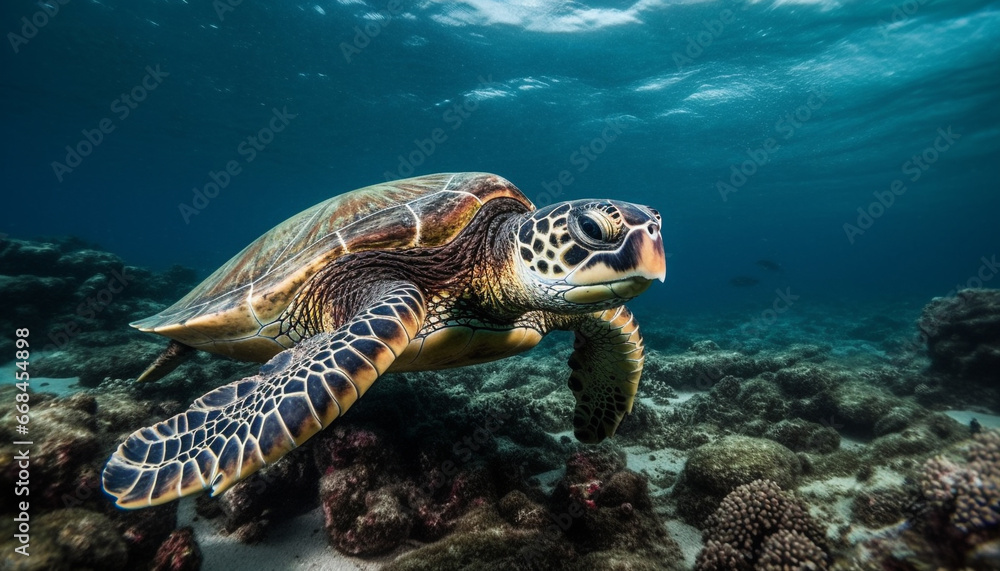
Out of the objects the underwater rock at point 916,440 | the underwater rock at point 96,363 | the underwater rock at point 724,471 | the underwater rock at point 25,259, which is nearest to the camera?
the underwater rock at point 724,471

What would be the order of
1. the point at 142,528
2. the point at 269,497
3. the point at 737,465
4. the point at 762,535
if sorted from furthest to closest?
the point at 737,465
the point at 269,497
the point at 142,528
the point at 762,535

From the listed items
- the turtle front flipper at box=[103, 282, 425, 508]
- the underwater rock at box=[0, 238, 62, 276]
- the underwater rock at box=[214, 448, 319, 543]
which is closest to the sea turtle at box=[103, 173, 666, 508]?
the turtle front flipper at box=[103, 282, 425, 508]

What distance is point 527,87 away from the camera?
19.4 m

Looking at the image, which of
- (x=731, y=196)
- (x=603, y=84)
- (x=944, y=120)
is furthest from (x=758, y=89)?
(x=731, y=196)

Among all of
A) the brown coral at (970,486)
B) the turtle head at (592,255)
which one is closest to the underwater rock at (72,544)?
the turtle head at (592,255)

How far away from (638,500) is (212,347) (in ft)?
13.2

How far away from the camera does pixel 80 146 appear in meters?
32.8

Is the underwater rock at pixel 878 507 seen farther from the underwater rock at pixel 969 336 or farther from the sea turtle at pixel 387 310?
the underwater rock at pixel 969 336

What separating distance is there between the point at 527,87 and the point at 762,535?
20.8 meters

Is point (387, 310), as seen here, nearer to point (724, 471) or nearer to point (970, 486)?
point (970, 486)

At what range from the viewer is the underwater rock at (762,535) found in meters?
2.03

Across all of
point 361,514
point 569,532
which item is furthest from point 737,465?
point 361,514

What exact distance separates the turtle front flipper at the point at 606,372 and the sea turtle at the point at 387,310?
1 cm

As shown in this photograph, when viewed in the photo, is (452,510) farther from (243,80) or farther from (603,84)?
(243,80)
